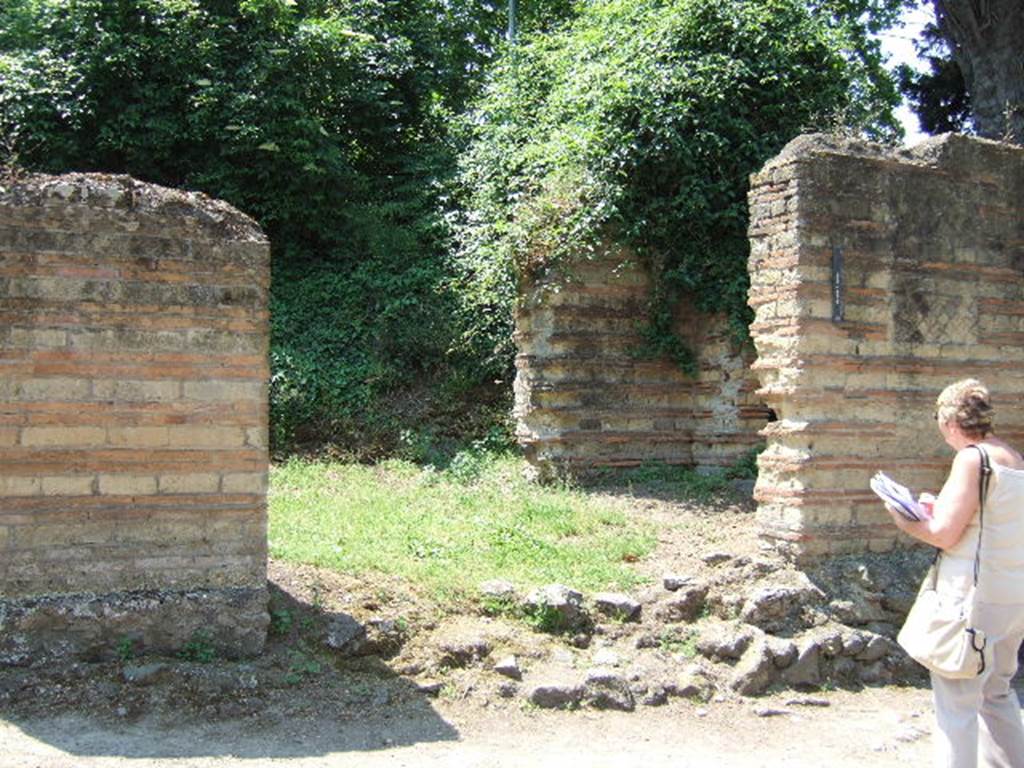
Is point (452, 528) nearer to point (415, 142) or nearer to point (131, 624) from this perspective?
point (131, 624)

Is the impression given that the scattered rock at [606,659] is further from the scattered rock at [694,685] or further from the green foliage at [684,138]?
the green foliage at [684,138]

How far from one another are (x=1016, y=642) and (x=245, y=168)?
40.5ft

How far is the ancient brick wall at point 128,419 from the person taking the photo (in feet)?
17.4

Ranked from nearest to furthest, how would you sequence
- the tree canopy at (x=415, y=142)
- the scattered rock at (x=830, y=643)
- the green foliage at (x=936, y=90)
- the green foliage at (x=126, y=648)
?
the green foliage at (x=126, y=648) → the scattered rock at (x=830, y=643) → the tree canopy at (x=415, y=142) → the green foliage at (x=936, y=90)

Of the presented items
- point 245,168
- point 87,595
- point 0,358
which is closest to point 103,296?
point 0,358

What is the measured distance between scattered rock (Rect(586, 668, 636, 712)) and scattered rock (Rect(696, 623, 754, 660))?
72 cm

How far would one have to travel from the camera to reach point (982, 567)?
416 centimetres

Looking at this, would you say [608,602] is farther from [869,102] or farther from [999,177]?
[869,102]

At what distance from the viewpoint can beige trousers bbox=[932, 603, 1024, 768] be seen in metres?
4.16

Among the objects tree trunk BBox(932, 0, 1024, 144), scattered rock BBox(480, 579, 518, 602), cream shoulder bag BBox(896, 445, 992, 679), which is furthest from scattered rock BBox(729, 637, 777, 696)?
tree trunk BBox(932, 0, 1024, 144)

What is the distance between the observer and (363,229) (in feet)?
48.2

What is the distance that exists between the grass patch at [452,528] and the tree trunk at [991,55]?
29.5ft

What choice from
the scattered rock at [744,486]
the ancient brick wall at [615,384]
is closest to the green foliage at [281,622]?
the ancient brick wall at [615,384]

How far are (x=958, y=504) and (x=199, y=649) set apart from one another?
400 cm
